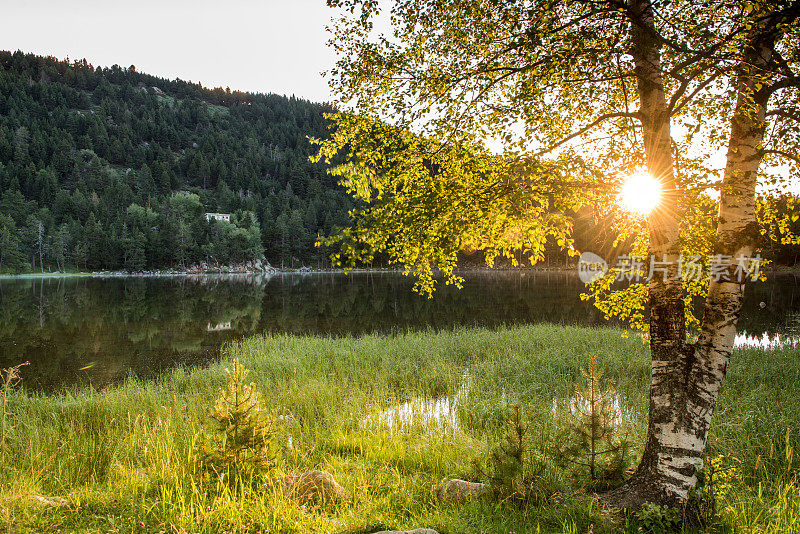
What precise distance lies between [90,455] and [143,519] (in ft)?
13.2

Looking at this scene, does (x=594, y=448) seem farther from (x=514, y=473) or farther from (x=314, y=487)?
(x=314, y=487)

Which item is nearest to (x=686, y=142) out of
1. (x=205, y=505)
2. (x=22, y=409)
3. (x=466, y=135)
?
(x=466, y=135)

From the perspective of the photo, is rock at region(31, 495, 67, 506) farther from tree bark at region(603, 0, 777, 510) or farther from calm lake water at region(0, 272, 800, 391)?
calm lake water at region(0, 272, 800, 391)

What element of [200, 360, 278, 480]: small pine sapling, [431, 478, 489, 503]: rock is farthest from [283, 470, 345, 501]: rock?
[431, 478, 489, 503]: rock

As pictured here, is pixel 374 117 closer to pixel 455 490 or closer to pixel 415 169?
pixel 415 169

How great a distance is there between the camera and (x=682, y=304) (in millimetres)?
5043

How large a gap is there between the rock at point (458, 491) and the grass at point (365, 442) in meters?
0.26

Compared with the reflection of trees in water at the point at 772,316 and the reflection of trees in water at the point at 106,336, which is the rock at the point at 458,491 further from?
the reflection of trees in water at the point at 772,316

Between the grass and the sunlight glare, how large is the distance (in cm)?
378

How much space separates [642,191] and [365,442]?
683 cm

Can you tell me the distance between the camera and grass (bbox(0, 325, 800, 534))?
489cm

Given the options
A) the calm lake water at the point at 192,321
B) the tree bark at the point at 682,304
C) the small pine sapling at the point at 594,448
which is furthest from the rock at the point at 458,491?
Result: the calm lake water at the point at 192,321

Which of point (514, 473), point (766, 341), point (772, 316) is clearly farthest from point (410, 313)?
point (514, 473)

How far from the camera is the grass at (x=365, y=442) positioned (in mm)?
4895
